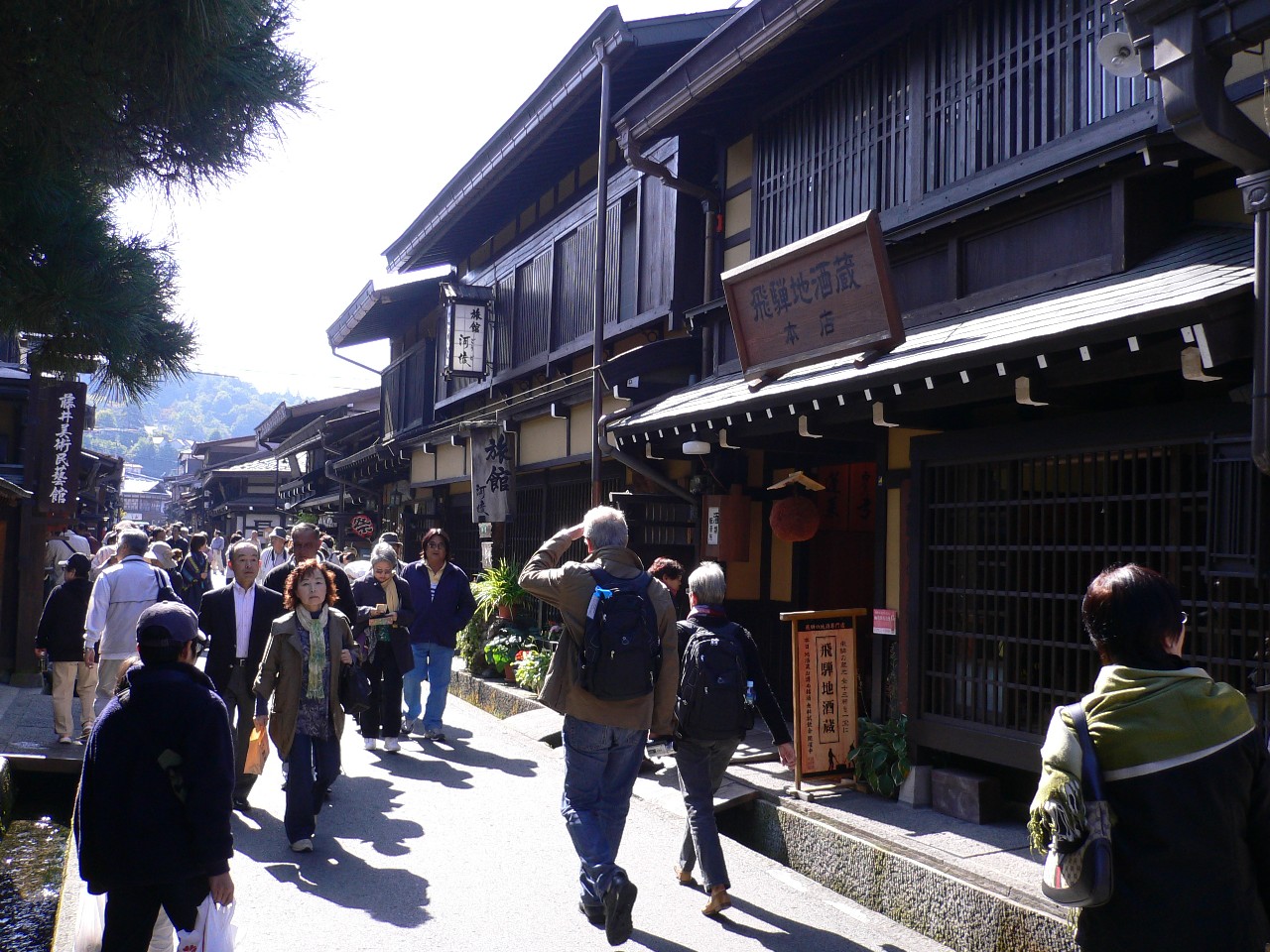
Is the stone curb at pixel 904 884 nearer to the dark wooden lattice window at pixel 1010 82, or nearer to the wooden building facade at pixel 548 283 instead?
the wooden building facade at pixel 548 283

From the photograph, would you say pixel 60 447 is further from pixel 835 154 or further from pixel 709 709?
pixel 709 709

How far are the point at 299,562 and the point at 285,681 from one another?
2103mm

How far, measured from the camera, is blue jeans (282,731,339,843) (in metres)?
6.96

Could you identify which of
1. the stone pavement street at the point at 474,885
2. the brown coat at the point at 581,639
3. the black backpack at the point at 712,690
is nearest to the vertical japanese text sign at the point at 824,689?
the stone pavement street at the point at 474,885

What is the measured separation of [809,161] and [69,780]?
8.69 metres

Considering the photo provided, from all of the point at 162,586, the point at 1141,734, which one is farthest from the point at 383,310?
the point at 1141,734

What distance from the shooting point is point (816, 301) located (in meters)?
8.23

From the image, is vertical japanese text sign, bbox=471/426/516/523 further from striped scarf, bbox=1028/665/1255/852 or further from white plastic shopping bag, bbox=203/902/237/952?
striped scarf, bbox=1028/665/1255/852

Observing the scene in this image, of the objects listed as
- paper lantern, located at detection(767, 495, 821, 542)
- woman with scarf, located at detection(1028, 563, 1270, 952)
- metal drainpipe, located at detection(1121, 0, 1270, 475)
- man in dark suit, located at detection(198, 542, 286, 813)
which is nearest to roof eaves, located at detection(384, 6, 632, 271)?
paper lantern, located at detection(767, 495, 821, 542)

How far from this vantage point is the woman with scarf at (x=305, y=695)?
23.0 feet

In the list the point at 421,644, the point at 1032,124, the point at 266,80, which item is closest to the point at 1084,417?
the point at 1032,124

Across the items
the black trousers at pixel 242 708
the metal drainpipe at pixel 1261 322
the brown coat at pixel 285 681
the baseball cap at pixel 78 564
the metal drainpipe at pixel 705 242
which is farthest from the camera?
the metal drainpipe at pixel 705 242

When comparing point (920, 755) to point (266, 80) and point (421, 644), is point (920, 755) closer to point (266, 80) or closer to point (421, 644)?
point (421, 644)

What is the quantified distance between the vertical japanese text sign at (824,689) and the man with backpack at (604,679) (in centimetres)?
236
